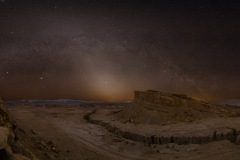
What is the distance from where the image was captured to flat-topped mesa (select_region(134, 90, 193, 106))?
24.1m

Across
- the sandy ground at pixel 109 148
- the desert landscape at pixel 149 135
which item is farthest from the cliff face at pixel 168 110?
the sandy ground at pixel 109 148

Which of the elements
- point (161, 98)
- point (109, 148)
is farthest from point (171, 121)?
point (109, 148)

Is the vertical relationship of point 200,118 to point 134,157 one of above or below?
above

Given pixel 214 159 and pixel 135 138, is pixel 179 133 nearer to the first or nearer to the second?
pixel 135 138

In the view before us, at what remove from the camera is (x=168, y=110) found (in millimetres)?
23828

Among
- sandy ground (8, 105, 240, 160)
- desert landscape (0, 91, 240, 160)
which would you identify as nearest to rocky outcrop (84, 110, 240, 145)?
desert landscape (0, 91, 240, 160)

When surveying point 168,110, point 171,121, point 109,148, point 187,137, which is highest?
point 168,110

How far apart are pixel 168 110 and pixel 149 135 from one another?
221 inches

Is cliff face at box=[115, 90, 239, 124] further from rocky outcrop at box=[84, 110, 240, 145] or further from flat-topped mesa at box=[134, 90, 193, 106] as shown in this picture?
rocky outcrop at box=[84, 110, 240, 145]

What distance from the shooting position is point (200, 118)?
22281 mm

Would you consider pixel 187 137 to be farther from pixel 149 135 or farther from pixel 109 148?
pixel 109 148

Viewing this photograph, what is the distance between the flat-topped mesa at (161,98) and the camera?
24.1 m

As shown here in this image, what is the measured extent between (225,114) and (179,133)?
623 centimetres

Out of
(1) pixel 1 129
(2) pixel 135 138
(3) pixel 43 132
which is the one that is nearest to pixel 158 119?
(2) pixel 135 138
